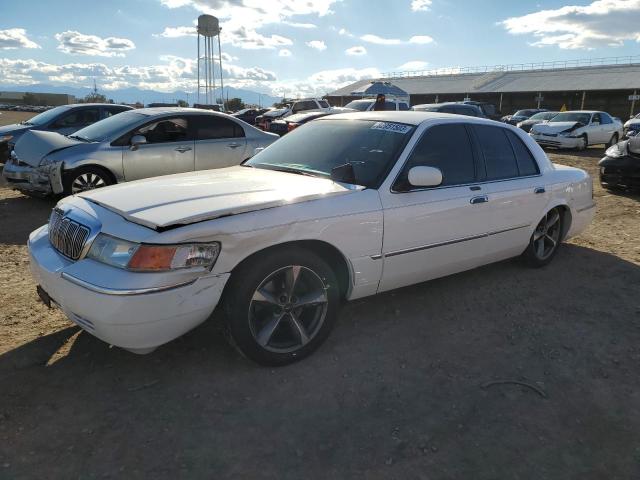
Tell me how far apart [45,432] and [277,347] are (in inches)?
52.2

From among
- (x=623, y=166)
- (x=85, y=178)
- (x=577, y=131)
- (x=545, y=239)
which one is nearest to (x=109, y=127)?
(x=85, y=178)

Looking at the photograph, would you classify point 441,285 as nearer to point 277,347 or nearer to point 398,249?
point 398,249

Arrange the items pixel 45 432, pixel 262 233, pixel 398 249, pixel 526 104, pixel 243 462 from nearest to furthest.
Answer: pixel 243 462
pixel 45 432
pixel 262 233
pixel 398 249
pixel 526 104

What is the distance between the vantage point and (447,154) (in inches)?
157

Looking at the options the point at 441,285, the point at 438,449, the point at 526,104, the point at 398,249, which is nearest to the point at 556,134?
the point at 441,285

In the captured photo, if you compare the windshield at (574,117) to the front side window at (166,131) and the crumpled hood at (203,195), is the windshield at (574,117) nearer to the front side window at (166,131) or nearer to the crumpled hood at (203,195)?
the front side window at (166,131)

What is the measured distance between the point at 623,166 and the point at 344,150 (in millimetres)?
7536

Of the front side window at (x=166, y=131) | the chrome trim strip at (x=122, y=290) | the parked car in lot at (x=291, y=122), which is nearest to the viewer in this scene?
the chrome trim strip at (x=122, y=290)

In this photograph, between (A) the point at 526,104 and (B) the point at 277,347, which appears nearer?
(B) the point at 277,347

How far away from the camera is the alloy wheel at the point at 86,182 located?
22.9 feet

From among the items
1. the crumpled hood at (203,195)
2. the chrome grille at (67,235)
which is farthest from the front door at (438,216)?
the chrome grille at (67,235)

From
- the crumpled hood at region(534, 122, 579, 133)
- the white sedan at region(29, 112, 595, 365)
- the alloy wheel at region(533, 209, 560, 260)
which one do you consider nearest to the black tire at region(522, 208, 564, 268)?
the alloy wheel at region(533, 209, 560, 260)

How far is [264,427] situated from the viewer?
2.60 metres

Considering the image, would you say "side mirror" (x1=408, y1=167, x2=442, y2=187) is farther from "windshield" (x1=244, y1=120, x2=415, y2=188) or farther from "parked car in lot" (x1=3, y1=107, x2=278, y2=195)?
"parked car in lot" (x1=3, y1=107, x2=278, y2=195)
